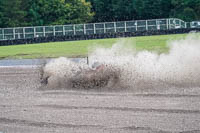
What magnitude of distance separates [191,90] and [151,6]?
5725 centimetres

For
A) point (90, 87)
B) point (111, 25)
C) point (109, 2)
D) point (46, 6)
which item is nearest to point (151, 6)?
point (109, 2)

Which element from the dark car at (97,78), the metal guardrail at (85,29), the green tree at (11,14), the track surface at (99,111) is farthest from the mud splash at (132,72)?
the green tree at (11,14)

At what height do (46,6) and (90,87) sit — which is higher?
(90,87)

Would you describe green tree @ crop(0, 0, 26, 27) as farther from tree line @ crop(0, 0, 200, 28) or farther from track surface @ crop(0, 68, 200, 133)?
track surface @ crop(0, 68, 200, 133)

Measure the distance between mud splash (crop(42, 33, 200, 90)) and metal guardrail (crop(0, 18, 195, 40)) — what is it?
30.4 meters

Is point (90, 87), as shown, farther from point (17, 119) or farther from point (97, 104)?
point (17, 119)

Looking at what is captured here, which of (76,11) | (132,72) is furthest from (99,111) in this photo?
(76,11)

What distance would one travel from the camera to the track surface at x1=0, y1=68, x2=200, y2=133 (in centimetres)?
751

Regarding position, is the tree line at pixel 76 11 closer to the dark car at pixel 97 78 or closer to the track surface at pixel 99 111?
the dark car at pixel 97 78

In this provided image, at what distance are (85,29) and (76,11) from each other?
22.7 m

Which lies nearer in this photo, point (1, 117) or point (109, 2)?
point (1, 117)

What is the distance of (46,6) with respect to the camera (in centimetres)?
6488

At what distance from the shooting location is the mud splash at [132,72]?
11.8 meters

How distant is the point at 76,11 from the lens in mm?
67125
